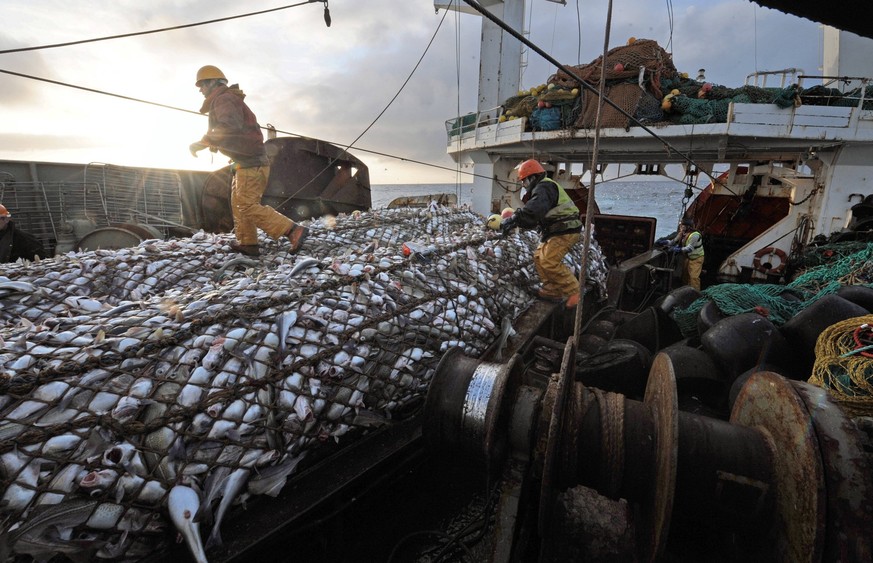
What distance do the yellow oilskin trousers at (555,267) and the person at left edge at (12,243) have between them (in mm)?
7614

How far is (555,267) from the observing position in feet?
16.2

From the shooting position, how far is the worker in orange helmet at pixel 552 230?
493 cm

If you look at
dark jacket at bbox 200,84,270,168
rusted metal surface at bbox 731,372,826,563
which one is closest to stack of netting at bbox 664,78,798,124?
dark jacket at bbox 200,84,270,168

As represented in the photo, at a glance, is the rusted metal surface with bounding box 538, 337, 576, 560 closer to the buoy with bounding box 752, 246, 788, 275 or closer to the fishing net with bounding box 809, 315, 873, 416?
the fishing net with bounding box 809, 315, 873, 416

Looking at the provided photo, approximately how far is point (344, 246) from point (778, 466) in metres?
5.03

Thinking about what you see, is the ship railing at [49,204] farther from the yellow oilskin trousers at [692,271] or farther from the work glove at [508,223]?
the yellow oilskin trousers at [692,271]

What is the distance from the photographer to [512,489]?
210 cm

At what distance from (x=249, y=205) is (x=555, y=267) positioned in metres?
4.14

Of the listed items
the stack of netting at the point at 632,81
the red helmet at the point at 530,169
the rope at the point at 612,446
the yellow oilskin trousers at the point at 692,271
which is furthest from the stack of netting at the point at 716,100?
the rope at the point at 612,446

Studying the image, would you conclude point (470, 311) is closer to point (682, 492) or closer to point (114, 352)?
point (682, 492)

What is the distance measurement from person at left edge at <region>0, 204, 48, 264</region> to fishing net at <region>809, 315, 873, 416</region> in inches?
370

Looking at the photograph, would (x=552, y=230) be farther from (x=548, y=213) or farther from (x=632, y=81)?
(x=632, y=81)

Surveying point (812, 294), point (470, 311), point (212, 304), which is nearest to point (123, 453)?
point (212, 304)

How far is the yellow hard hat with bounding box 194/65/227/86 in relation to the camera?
470cm
